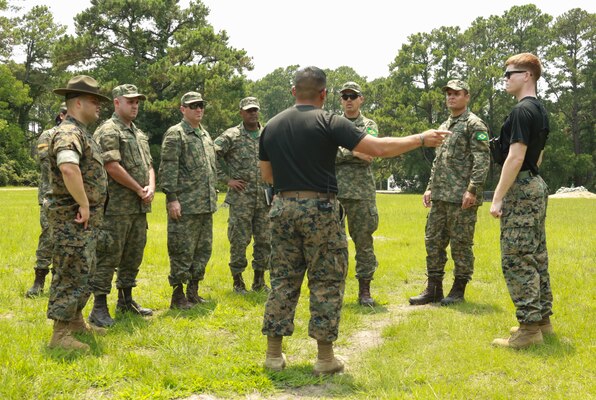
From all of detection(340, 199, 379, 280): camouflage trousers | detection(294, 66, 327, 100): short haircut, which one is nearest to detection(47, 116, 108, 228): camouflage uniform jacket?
detection(294, 66, 327, 100): short haircut

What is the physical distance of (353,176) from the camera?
6.23 metres

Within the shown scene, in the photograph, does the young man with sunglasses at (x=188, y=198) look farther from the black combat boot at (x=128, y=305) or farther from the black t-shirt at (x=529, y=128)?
the black t-shirt at (x=529, y=128)

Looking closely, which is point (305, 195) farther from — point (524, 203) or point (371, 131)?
point (371, 131)

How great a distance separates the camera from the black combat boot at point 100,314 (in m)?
5.28

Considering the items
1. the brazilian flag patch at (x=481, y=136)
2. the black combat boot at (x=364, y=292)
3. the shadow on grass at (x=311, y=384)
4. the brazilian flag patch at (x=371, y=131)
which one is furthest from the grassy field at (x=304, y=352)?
the brazilian flag patch at (x=371, y=131)

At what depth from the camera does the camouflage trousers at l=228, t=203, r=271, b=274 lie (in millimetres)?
6746

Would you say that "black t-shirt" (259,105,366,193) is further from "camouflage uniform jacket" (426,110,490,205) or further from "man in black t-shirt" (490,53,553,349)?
"camouflage uniform jacket" (426,110,490,205)

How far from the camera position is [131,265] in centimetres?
568

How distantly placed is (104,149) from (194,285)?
1991mm

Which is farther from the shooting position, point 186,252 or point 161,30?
point 161,30

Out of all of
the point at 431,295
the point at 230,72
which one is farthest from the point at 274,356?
the point at 230,72

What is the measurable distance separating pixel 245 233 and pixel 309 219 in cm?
299

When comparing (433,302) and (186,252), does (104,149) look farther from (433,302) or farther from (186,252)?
(433,302)

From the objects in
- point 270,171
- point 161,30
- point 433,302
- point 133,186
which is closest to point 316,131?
point 270,171
